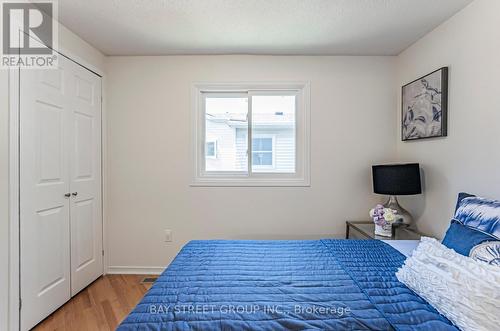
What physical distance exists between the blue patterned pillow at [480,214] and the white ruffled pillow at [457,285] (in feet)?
0.75

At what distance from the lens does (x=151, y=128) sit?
113 inches

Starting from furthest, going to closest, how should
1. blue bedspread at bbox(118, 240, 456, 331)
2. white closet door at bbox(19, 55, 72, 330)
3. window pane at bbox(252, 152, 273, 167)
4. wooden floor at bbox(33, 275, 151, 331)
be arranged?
window pane at bbox(252, 152, 273, 167) → wooden floor at bbox(33, 275, 151, 331) → white closet door at bbox(19, 55, 72, 330) → blue bedspread at bbox(118, 240, 456, 331)

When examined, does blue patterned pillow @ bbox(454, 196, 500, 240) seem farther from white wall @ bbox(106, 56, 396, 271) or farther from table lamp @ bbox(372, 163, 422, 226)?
white wall @ bbox(106, 56, 396, 271)

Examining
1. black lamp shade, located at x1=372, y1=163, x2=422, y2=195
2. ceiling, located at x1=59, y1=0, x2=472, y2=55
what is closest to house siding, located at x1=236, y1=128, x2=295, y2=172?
ceiling, located at x1=59, y1=0, x2=472, y2=55

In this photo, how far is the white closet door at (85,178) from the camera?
7.80 feet

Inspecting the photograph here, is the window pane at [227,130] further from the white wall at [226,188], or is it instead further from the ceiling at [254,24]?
the ceiling at [254,24]

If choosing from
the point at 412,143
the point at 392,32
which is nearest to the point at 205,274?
the point at 412,143

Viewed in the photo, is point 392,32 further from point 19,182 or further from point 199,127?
point 19,182

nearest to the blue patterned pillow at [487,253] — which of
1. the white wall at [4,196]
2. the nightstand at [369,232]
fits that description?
the nightstand at [369,232]

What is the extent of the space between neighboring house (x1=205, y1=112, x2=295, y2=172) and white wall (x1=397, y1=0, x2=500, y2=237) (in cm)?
126

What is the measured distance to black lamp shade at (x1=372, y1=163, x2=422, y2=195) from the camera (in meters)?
2.28

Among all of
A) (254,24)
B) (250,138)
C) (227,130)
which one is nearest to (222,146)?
(227,130)

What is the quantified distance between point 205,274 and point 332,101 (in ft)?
7.23

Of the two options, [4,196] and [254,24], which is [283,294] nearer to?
[4,196]
